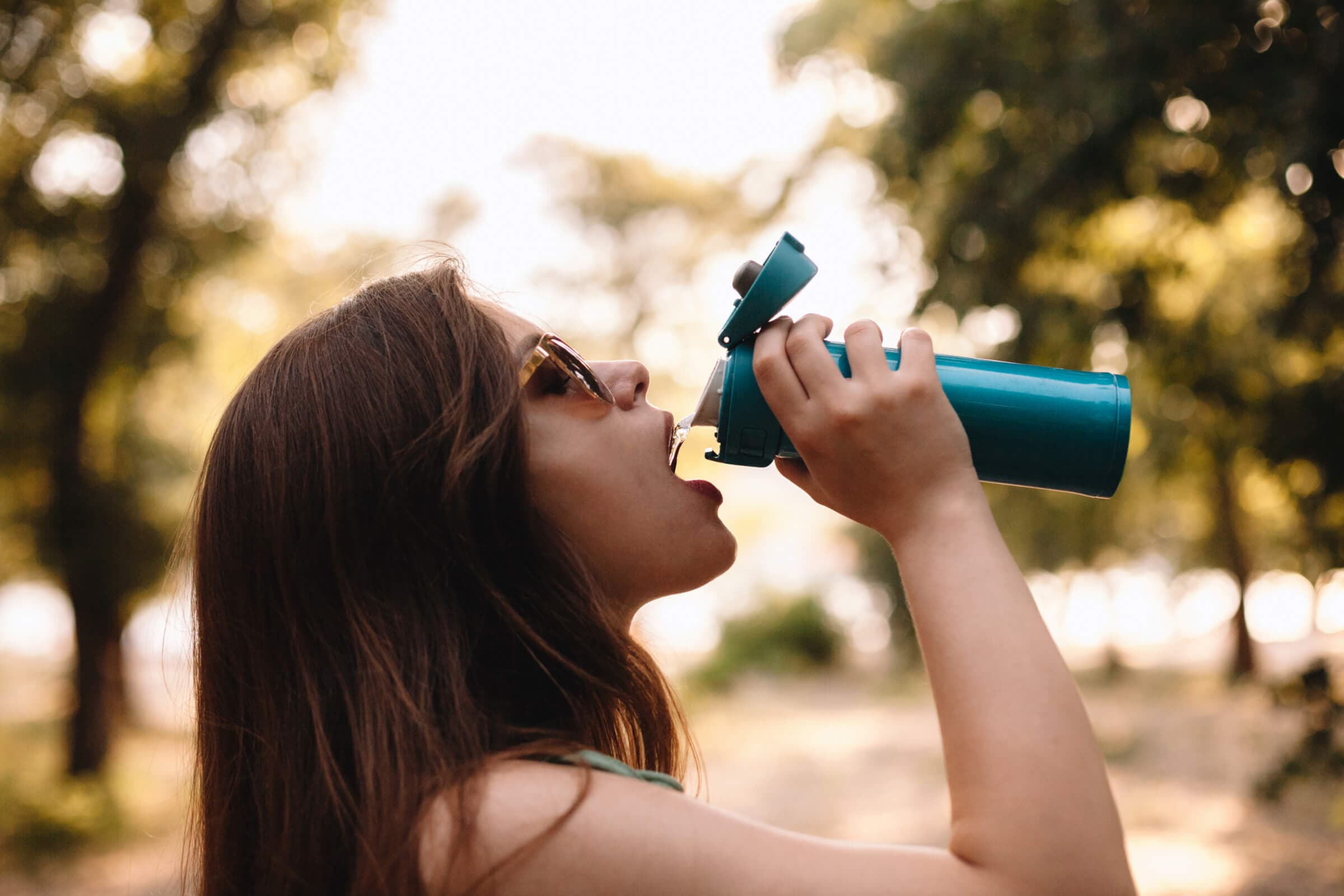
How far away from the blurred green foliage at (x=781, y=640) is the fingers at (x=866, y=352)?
15301 mm

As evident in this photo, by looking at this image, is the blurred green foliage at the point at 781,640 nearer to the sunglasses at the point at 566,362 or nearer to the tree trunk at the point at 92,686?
the tree trunk at the point at 92,686

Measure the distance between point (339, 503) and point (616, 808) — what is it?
0.52m

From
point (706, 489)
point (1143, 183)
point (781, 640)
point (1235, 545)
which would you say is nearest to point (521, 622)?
point (706, 489)

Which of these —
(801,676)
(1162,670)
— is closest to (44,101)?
(801,676)

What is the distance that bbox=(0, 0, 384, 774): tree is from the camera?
732 centimetres

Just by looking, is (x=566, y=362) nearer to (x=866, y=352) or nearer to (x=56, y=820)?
(x=866, y=352)

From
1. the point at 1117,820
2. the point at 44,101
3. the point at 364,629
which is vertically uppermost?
the point at 44,101

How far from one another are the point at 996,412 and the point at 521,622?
71cm

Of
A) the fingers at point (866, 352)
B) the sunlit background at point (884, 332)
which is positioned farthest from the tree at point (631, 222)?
the fingers at point (866, 352)

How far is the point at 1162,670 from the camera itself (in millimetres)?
14414

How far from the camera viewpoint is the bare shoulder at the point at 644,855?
94cm

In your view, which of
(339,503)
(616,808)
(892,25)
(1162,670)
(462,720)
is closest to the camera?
(616,808)

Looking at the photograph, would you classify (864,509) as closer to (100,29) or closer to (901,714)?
(100,29)

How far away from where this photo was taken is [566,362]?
4.43 ft
